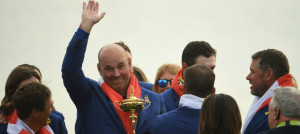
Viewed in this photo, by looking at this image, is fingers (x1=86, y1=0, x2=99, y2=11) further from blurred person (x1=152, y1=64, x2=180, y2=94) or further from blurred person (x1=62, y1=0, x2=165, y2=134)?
blurred person (x1=152, y1=64, x2=180, y2=94)

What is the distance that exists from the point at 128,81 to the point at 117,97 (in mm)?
258

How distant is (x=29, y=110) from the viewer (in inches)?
172

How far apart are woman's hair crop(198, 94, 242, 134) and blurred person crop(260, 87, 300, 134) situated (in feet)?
0.81

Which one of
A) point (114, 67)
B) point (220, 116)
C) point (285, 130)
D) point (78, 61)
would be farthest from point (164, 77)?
point (285, 130)

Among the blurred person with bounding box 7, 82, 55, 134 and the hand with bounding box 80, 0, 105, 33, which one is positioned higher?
the hand with bounding box 80, 0, 105, 33

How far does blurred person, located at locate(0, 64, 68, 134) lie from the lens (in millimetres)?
4613

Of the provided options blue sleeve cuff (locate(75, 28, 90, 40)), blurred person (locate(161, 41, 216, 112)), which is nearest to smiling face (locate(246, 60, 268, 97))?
blurred person (locate(161, 41, 216, 112))

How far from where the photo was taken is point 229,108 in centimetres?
379

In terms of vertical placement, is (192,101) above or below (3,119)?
above

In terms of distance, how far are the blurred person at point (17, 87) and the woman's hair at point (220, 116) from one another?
6.29 feet

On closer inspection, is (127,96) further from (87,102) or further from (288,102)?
(288,102)

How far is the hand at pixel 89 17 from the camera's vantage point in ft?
15.0

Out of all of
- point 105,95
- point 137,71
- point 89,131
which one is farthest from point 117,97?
point 137,71

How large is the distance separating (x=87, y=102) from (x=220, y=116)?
1.53 m
